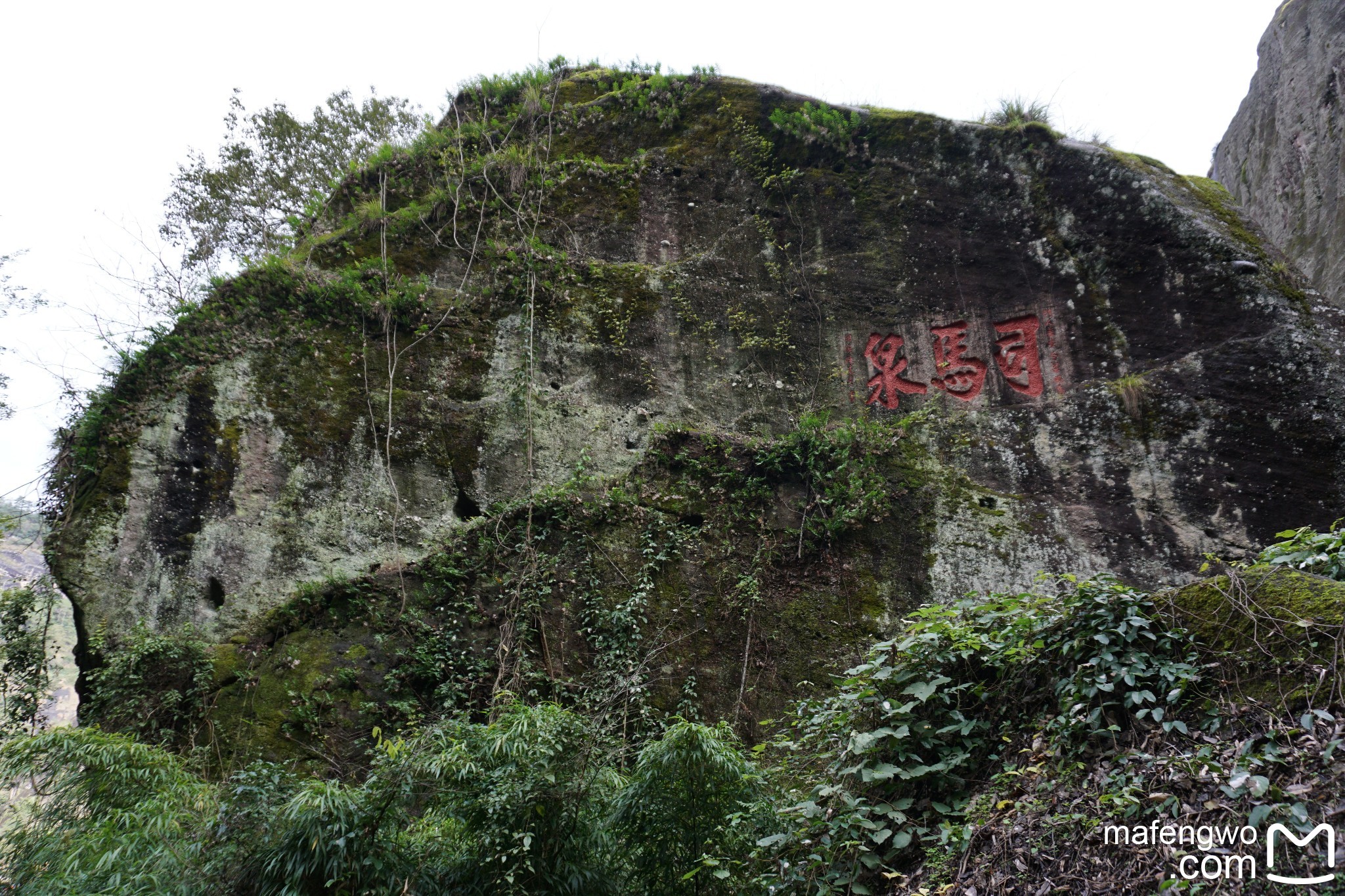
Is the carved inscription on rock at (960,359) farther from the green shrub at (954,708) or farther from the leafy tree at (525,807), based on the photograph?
the leafy tree at (525,807)

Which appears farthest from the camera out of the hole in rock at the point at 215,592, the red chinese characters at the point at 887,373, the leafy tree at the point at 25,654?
the red chinese characters at the point at 887,373

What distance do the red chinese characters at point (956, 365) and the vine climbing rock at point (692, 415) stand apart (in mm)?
24

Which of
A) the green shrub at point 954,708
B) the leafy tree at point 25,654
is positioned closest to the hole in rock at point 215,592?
the leafy tree at point 25,654

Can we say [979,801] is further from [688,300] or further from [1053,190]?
[1053,190]

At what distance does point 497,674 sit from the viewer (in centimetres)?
496

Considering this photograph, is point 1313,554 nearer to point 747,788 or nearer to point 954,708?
point 954,708

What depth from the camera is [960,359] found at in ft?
21.0

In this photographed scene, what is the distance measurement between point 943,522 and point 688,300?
2.90 meters

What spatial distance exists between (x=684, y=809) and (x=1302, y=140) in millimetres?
11474

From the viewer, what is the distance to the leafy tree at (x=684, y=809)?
3.34 meters

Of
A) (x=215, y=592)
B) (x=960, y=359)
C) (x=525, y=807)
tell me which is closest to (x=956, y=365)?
(x=960, y=359)

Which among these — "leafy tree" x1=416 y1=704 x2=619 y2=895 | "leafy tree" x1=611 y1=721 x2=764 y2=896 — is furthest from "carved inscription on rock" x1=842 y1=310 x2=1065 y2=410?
"leafy tree" x1=416 y1=704 x2=619 y2=895

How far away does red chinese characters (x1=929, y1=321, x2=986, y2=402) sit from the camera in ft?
20.7

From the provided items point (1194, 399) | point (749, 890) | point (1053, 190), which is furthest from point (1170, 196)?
point (749, 890)
